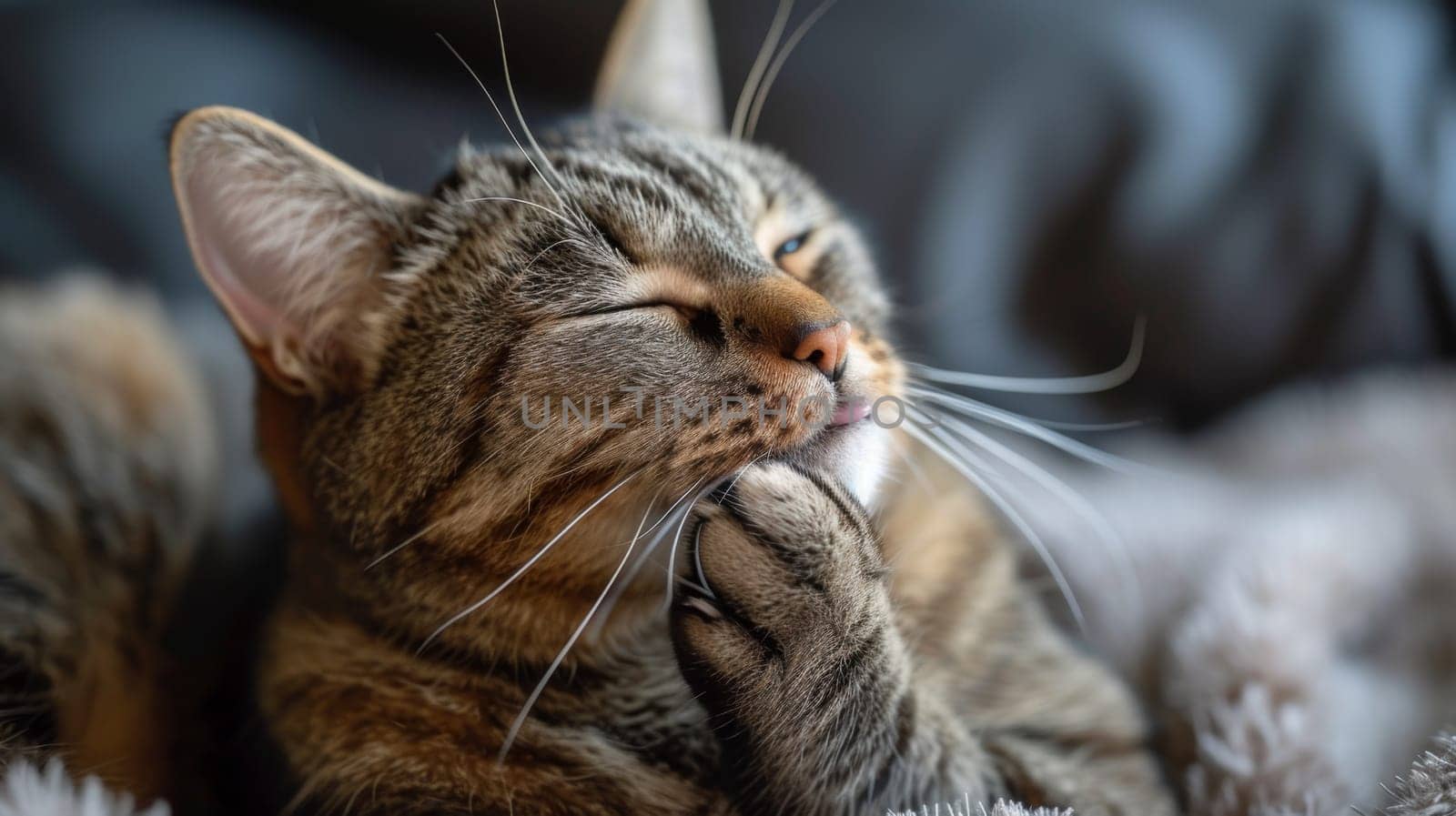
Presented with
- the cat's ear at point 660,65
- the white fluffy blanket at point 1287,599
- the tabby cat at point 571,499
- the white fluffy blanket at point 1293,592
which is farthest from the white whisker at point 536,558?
the white fluffy blanket at point 1293,592

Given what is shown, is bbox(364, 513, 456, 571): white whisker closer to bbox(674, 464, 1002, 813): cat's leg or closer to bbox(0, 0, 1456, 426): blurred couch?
bbox(674, 464, 1002, 813): cat's leg

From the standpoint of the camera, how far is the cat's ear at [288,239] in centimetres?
63

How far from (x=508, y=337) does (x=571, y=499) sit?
0.41 feet

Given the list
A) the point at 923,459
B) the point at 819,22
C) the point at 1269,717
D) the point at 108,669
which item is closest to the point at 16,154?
the point at 108,669

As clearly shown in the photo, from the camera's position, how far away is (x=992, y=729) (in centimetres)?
80

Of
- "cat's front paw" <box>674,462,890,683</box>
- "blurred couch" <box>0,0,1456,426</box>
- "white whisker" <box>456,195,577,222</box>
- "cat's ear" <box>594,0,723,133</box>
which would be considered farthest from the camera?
"blurred couch" <box>0,0,1456,426</box>

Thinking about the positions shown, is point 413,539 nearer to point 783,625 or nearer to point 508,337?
point 508,337

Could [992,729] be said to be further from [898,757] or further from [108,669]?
[108,669]

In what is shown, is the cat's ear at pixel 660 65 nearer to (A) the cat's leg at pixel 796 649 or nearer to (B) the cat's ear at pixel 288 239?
(B) the cat's ear at pixel 288 239

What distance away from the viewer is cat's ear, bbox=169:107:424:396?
0.63 m

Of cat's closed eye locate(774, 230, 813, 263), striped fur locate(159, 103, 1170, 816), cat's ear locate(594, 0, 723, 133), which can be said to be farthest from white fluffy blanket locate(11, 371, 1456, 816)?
cat's ear locate(594, 0, 723, 133)

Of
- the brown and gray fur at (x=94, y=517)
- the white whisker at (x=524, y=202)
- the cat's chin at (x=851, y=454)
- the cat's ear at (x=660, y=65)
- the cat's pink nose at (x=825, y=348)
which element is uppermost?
the cat's ear at (x=660, y=65)

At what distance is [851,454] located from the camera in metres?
0.66

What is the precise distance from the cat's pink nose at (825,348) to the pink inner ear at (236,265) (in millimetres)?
388
